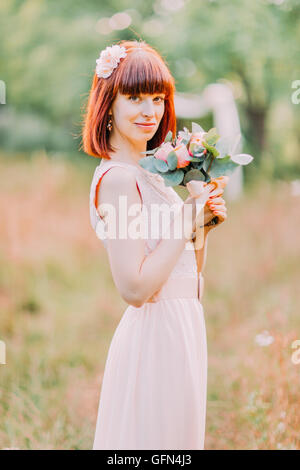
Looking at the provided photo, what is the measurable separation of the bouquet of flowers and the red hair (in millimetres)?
202

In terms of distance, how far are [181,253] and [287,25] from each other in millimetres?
5267

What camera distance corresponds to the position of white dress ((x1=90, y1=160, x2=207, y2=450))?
1634mm

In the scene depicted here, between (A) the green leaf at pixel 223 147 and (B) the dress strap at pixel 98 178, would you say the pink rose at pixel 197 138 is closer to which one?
(A) the green leaf at pixel 223 147

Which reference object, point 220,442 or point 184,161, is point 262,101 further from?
point 184,161

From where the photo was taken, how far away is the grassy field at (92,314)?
2889mm

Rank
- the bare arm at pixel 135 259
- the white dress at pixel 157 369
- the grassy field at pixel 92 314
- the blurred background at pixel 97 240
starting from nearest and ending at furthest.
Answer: the bare arm at pixel 135 259
the white dress at pixel 157 369
the grassy field at pixel 92 314
the blurred background at pixel 97 240

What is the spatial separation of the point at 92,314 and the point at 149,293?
3634 millimetres

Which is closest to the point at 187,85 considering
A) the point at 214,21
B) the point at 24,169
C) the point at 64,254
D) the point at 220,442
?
the point at 214,21

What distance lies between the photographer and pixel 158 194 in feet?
5.60

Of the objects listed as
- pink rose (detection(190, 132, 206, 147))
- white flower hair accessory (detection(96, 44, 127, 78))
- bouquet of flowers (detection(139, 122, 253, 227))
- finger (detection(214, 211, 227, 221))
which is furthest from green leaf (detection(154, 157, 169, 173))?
white flower hair accessory (detection(96, 44, 127, 78))

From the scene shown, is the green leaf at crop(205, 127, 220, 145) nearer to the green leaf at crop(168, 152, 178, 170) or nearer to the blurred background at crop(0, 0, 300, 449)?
the green leaf at crop(168, 152, 178, 170)

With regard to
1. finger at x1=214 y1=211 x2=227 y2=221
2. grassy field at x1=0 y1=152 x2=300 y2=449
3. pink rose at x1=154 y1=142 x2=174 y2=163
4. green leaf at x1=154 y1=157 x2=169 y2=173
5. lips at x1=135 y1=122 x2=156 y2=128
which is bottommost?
grassy field at x1=0 y1=152 x2=300 y2=449

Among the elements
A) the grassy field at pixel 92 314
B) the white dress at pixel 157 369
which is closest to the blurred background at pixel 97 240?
the grassy field at pixel 92 314

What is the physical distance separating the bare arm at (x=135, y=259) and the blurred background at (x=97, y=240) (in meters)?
1.42
